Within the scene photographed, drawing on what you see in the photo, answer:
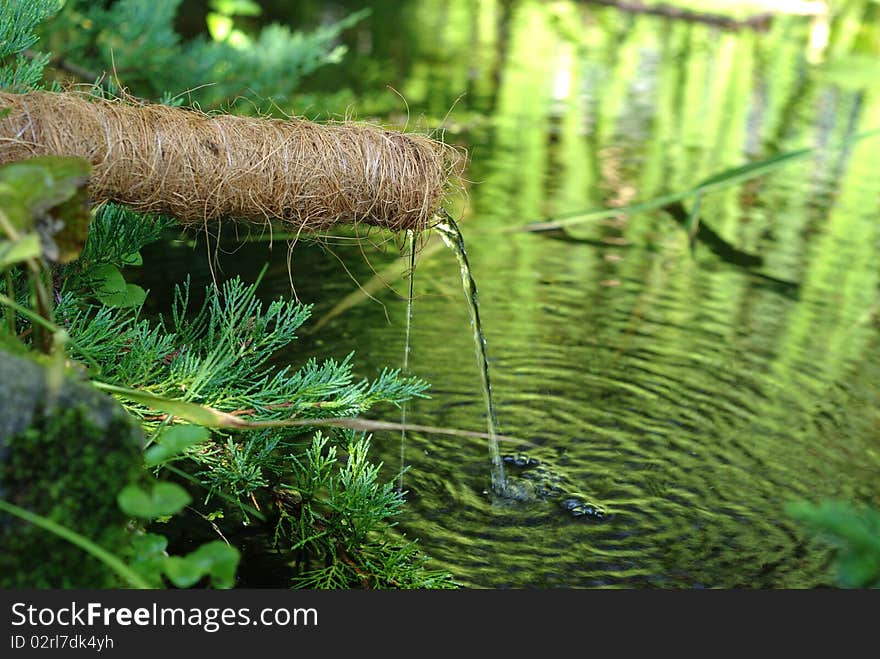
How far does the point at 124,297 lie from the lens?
2555 millimetres

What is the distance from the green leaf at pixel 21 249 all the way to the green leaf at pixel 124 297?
89 cm

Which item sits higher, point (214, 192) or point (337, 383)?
point (214, 192)

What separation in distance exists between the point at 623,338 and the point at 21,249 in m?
2.93

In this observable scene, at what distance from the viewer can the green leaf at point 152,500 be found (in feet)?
5.29

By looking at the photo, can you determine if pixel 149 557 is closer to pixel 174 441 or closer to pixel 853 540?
Result: pixel 174 441

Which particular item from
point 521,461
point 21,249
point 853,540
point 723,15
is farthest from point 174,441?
point 723,15

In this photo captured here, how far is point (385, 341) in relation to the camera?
159 inches

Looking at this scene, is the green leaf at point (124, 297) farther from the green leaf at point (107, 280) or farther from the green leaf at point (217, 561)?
the green leaf at point (217, 561)

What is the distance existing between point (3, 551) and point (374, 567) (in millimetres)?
1008

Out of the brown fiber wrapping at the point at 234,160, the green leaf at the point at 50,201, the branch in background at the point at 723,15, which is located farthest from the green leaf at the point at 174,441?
the branch in background at the point at 723,15

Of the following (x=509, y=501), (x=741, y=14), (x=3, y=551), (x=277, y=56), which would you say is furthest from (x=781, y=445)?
(x=741, y=14)

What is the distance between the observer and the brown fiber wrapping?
2166 millimetres

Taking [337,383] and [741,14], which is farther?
[741,14]

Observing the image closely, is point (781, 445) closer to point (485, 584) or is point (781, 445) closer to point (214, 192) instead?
point (485, 584)
